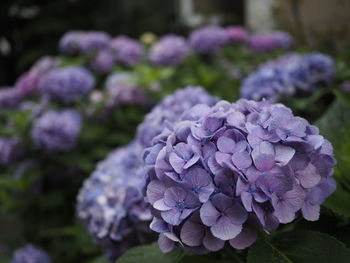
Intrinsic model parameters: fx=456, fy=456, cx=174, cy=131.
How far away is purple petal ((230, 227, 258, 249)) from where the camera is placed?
2.16 feet

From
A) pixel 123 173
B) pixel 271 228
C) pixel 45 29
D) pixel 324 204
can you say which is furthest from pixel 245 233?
pixel 45 29

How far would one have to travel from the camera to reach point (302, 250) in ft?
2.23

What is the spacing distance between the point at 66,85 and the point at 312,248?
161cm

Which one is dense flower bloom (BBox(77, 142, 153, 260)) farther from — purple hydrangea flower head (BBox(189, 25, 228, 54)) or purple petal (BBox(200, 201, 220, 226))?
purple hydrangea flower head (BBox(189, 25, 228, 54))

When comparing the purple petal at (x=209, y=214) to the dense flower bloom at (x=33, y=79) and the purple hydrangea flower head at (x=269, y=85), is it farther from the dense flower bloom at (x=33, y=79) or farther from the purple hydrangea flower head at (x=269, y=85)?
the dense flower bloom at (x=33, y=79)

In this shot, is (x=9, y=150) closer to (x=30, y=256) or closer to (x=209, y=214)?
(x=30, y=256)

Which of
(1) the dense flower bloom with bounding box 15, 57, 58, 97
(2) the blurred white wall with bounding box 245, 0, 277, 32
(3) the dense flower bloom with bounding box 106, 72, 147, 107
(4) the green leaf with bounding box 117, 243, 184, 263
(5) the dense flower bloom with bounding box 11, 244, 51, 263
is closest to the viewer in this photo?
(4) the green leaf with bounding box 117, 243, 184, 263

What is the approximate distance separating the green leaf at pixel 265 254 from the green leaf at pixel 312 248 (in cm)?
1

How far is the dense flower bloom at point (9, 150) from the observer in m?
2.06

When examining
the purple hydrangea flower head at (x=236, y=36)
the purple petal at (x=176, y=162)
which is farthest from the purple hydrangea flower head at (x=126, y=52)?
the purple petal at (x=176, y=162)

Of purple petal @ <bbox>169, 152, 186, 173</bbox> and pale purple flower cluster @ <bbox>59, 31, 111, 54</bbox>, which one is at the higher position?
purple petal @ <bbox>169, 152, 186, 173</bbox>

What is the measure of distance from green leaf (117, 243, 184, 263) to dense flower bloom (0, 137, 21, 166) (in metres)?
1.38

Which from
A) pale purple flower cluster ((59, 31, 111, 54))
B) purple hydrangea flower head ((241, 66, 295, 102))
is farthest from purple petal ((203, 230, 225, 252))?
pale purple flower cluster ((59, 31, 111, 54))

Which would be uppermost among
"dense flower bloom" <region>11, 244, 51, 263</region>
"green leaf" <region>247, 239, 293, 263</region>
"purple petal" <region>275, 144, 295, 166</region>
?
"purple petal" <region>275, 144, 295, 166</region>
